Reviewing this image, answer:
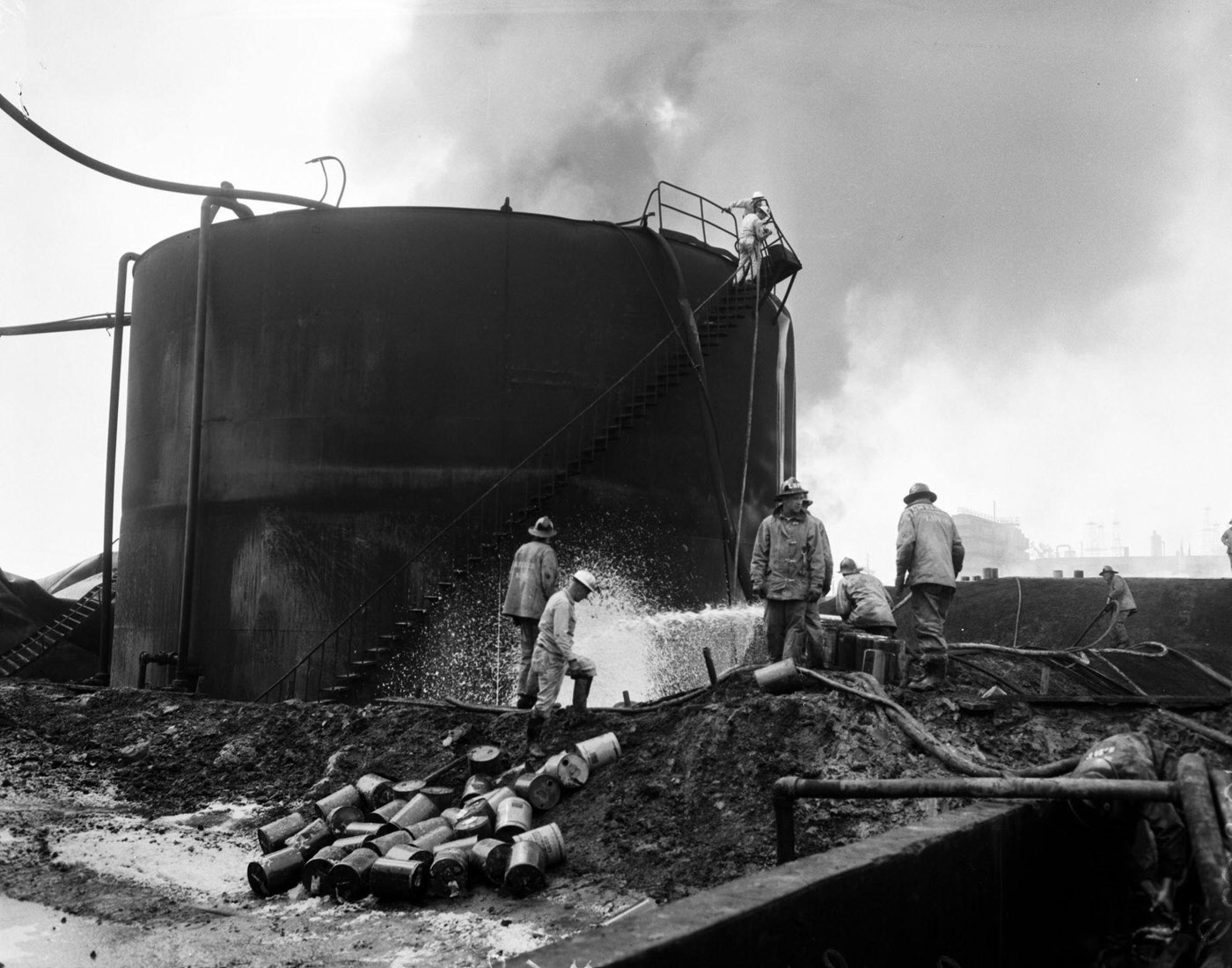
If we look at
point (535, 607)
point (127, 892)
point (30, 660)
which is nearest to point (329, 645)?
point (535, 607)

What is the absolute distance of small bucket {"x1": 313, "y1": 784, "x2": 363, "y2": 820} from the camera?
305 inches

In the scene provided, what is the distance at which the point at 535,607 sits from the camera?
33.7 ft

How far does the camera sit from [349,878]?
6.45 metres

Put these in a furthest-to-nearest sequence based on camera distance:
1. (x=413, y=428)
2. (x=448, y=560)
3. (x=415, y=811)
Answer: (x=413, y=428) < (x=448, y=560) < (x=415, y=811)

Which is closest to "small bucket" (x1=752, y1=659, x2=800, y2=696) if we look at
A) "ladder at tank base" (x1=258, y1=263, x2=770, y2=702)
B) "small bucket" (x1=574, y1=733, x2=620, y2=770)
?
"small bucket" (x1=574, y1=733, x2=620, y2=770)

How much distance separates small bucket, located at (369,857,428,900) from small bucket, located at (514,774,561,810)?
1.28 meters

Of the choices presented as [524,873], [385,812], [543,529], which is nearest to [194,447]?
[543,529]

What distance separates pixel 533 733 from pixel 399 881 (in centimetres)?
241

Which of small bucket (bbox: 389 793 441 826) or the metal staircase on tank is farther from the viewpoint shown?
the metal staircase on tank

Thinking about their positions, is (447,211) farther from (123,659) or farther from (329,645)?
(123,659)

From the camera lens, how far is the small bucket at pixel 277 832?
735cm

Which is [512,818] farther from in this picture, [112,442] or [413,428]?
Result: [112,442]

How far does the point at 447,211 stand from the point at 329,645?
5.60 meters

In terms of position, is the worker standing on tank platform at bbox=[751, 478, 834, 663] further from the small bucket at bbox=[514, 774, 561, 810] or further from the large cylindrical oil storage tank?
the large cylindrical oil storage tank
